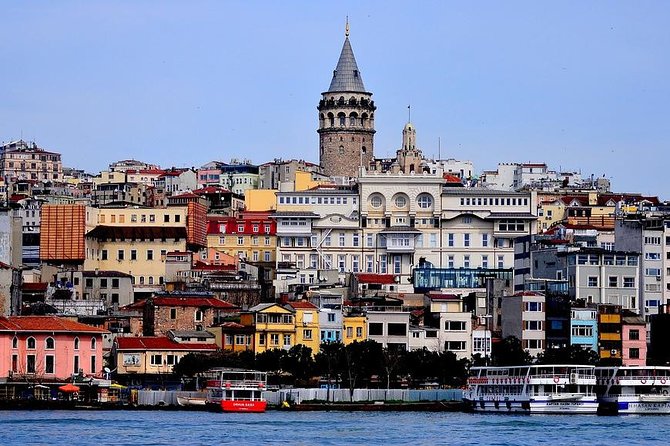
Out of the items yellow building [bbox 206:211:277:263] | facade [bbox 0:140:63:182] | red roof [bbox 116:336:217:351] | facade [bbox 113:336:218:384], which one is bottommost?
facade [bbox 113:336:218:384]

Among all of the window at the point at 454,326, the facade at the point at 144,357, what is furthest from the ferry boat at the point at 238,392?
the window at the point at 454,326

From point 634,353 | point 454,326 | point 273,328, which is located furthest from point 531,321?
point 273,328

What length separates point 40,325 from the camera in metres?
83.4

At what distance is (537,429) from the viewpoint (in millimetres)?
70250

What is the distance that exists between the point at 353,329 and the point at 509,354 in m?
8.11

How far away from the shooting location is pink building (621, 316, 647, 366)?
93312 mm

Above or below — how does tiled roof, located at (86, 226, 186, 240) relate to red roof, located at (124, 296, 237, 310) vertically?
above

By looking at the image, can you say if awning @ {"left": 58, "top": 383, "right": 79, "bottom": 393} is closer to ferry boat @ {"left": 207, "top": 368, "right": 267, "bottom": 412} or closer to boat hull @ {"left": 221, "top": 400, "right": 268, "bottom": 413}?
ferry boat @ {"left": 207, "top": 368, "right": 267, "bottom": 412}

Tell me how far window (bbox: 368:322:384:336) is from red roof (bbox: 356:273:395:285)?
678 inches

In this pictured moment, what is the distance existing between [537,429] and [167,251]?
5139 centimetres

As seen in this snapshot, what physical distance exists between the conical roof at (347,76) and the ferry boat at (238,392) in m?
71.2

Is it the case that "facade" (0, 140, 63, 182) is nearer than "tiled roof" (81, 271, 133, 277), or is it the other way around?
"tiled roof" (81, 271, 133, 277)

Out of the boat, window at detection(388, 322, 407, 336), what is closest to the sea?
the boat

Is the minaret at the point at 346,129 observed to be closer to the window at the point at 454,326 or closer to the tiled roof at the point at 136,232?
the tiled roof at the point at 136,232
